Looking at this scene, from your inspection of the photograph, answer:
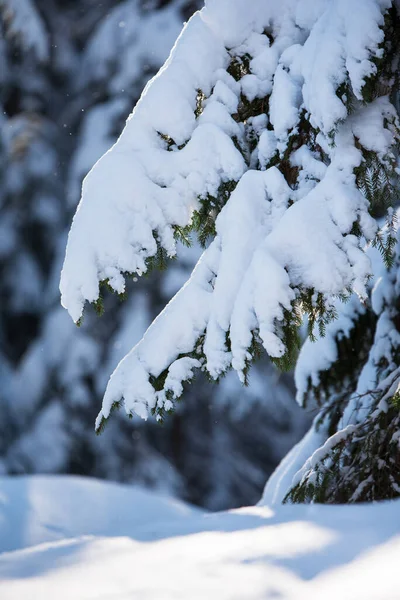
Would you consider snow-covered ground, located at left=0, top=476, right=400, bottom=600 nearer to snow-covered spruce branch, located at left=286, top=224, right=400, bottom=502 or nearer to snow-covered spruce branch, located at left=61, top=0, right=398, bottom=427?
snow-covered spruce branch, located at left=61, top=0, right=398, bottom=427

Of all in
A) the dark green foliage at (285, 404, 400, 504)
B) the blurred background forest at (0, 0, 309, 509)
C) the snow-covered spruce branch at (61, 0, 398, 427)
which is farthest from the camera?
the blurred background forest at (0, 0, 309, 509)

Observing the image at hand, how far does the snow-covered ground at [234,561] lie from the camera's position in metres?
1.28

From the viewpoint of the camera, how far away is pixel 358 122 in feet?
7.59

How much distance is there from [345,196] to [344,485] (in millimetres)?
1274

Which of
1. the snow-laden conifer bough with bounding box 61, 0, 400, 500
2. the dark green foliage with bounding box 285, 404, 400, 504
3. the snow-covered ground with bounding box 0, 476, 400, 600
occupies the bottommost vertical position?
the dark green foliage with bounding box 285, 404, 400, 504

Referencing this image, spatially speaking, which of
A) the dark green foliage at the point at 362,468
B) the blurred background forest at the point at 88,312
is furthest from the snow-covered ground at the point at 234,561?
the blurred background forest at the point at 88,312

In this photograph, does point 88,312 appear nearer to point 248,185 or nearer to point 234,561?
point 248,185

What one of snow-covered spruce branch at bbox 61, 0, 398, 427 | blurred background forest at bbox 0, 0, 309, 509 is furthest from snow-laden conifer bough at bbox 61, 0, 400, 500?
blurred background forest at bbox 0, 0, 309, 509

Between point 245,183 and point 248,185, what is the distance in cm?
1

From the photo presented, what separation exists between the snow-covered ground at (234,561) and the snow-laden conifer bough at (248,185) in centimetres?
60

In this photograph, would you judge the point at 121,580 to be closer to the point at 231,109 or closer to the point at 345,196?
the point at 345,196

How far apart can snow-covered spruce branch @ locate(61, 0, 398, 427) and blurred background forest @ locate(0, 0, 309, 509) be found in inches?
254

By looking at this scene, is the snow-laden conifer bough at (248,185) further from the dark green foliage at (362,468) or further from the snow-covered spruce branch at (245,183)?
the dark green foliage at (362,468)

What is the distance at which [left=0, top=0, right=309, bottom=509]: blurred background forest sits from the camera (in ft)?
30.3
